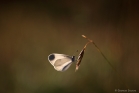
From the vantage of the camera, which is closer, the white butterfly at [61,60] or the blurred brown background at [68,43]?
the white butterfly at [61,60]

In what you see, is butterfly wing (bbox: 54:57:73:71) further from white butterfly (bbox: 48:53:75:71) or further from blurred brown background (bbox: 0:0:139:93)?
blurred brown background (bbox: 0:0:139:93)

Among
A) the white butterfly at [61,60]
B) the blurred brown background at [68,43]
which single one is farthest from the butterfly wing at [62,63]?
the blurred brown background at [68,43]

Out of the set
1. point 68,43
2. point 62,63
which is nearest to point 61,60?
point 62,63

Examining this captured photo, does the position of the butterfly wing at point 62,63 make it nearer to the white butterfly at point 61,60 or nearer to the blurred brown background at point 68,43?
the white butterfly at point 61,60

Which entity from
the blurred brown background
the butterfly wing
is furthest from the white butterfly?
the blurred brown background

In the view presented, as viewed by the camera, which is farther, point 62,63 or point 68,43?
point 68,43

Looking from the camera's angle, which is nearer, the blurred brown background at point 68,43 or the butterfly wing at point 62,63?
the butterfly wing at point 62,63

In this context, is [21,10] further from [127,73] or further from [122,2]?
[127,73]

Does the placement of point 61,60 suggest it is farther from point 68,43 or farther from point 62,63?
point 68,43
